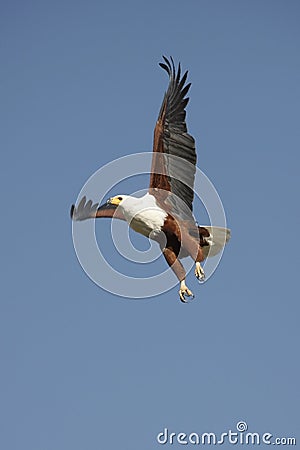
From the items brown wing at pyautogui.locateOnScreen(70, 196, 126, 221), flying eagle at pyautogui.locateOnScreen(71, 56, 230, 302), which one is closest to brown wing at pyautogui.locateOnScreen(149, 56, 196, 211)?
flying eagle at pyautogui.locateOnScreen(71, 56, 230, 302)

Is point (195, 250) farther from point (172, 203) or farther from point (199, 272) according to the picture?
point (172, 203)

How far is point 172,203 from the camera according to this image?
43.8 feet

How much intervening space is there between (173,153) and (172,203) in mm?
751

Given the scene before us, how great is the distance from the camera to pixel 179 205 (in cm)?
1345

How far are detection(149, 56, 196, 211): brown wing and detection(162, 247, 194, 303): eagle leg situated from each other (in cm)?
84

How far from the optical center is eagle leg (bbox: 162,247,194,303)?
1253cm

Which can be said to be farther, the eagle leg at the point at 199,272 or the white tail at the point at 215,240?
the white tail at the point at 215,240

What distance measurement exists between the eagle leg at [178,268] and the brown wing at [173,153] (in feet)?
2.76

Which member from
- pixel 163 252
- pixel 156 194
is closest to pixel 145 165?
pixel 156 194

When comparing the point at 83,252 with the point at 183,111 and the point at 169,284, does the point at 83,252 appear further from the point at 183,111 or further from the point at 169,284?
the point at 183,111

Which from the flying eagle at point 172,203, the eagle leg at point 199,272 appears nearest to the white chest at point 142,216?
the flying eagle at point 172,203

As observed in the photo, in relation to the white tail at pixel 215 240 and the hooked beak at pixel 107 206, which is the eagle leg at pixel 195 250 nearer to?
the white tail at pixel 215 240

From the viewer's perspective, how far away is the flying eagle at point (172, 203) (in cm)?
1289

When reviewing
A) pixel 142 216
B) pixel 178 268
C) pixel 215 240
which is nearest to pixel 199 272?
pixel 178 268
